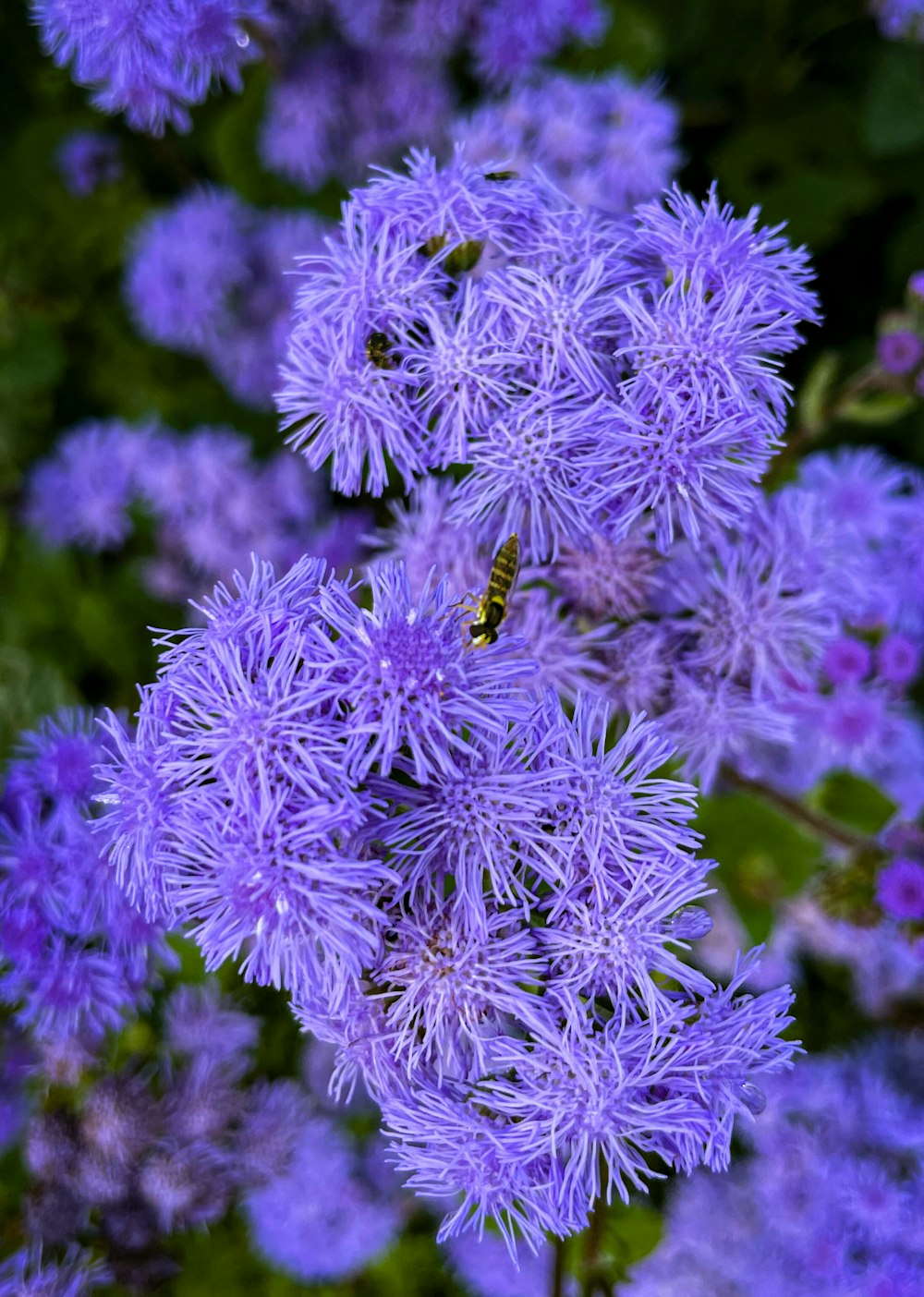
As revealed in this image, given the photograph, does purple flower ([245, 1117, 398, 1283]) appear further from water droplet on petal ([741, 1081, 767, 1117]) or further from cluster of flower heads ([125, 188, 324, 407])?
cluster of flower heads ([125, 188, 324, 407])

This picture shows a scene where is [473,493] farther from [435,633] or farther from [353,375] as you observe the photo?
[435,633]

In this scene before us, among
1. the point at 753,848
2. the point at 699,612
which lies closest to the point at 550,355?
the point at 699,612

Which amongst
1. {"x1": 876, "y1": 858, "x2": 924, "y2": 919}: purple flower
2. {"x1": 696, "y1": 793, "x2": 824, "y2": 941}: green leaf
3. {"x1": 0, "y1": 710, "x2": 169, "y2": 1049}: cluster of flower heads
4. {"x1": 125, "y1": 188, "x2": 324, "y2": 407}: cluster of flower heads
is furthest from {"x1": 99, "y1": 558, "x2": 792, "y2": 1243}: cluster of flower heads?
{"x1": 125, "y1": 188, "x2": 324, "y2": 407}: cluster of flower heads

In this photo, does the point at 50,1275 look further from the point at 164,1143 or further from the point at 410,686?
the point at 410,686

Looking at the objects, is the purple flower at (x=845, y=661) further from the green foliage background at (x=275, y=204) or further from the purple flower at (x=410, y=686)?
the purple flower at (x=410, y=686)

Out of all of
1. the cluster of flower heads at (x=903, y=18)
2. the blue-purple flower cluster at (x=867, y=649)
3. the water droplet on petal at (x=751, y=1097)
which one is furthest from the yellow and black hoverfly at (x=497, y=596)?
the cluster of flower heads at (x=903, y=18)

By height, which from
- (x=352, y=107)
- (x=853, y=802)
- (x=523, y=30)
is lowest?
(x=853, y=802)
